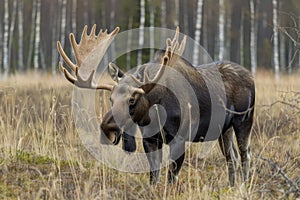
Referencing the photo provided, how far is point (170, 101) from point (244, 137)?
3.78ft

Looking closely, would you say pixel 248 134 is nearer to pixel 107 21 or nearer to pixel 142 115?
pixel 142 115

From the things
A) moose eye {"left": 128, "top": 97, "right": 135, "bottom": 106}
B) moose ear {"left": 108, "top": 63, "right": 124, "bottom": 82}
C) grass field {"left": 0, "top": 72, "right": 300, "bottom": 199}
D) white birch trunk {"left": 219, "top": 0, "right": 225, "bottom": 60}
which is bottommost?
grass field {"left": 0, "top": 72, "right": 300, "bottom": 199}

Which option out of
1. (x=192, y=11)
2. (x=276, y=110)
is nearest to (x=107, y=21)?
(x=192, y=11)

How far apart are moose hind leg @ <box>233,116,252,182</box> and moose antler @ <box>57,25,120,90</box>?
170 cm

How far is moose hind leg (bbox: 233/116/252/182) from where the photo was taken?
248 inches

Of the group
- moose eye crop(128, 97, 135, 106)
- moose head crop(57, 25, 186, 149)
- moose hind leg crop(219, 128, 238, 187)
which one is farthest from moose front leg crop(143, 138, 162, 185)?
moose hind leg crop(219, 128, 238, 187)

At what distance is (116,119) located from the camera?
528 cm

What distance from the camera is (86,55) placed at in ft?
21.5

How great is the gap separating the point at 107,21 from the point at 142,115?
93.3ft

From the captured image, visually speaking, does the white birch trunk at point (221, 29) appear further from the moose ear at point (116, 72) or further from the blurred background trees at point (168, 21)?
the moose ear at point (116, 72)

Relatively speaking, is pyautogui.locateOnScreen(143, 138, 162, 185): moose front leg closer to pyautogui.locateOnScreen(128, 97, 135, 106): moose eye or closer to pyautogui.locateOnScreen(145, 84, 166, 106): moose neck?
pyautogui.locateOnScreen(145, 84, 166, 106): moose neck

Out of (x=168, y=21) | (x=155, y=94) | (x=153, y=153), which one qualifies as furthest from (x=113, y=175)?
(x=168, y=21)

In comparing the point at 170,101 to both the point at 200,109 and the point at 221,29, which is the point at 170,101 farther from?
the point at 221,29

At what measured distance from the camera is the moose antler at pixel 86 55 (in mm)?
6051
